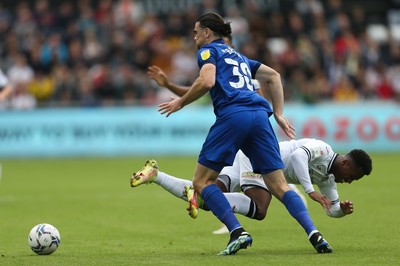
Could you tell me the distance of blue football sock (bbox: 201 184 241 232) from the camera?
28.8 feet

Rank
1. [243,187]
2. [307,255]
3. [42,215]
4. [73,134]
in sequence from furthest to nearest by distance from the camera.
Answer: [73,134]
[42,215]
[243,187]
[307,255]

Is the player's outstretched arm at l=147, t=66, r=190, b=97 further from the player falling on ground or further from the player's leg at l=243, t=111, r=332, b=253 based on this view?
the player's leg at l=243, t=111, r=332, b=253

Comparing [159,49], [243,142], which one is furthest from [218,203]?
[159,49]

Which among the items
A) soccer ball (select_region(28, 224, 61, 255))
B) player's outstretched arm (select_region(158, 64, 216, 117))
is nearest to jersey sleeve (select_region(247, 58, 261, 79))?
player's outstretched arm (select_region(158, 64, 216, 117))

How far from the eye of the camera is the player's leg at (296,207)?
8.57m

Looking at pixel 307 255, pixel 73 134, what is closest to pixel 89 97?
pixel 73 134

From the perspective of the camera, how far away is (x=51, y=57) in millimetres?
24844

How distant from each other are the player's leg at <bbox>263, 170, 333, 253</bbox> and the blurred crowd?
557 inches

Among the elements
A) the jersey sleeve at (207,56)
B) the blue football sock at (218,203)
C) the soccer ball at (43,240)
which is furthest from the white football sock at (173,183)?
the jersey sleeve at (207,56)

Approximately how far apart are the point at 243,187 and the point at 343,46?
17.2m

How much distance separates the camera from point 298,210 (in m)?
8.71

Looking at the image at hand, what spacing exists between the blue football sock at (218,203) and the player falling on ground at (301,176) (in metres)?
0.22

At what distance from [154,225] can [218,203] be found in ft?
10.7

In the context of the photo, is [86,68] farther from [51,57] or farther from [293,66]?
[293,66]
